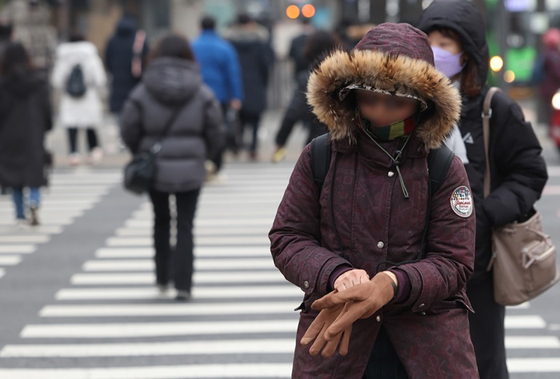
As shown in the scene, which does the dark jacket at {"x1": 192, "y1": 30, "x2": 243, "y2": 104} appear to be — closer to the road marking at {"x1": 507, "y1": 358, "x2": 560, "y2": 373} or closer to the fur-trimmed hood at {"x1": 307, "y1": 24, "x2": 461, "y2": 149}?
the road marking at {"x1": 507, "y1": 358, "x2": 560, "y2": 373}

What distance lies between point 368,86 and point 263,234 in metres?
8.49

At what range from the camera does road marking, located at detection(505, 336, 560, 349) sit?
24.0 feet

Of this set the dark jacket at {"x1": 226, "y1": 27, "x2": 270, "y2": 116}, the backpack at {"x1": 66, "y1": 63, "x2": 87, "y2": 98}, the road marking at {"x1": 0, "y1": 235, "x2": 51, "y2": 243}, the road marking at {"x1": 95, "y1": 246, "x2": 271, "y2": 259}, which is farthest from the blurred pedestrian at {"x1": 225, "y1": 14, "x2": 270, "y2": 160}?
the road marking at {"x1": 95, "y1": 246, "x2": 271, "y2": 259}

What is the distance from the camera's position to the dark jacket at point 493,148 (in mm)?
4535

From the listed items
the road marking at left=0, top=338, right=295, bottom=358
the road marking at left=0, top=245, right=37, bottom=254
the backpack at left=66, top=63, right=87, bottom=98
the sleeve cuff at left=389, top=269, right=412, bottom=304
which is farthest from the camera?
the backpack at left=66, top=63, right=87, bottom=98

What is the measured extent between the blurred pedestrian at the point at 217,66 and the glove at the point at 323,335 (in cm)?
1169

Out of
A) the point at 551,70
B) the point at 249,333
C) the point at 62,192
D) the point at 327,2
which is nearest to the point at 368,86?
the point at 249,333

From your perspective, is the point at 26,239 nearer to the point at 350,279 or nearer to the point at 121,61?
the point at 121,61

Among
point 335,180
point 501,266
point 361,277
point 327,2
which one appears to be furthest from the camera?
point 327,2

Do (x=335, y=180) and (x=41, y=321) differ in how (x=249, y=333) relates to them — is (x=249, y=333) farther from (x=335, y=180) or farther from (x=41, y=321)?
(x=335, y=180)

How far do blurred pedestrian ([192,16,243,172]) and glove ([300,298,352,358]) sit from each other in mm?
11686

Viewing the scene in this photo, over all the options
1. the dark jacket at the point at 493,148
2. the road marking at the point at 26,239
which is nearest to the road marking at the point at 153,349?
the dark jacket at the point at 493,148

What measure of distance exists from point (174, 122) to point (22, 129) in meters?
3.84

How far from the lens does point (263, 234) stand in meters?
11.8
